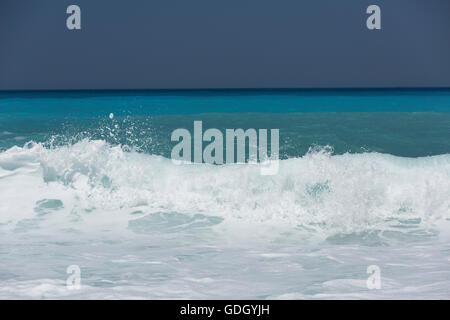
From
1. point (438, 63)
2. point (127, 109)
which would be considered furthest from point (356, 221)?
point (438, 63)

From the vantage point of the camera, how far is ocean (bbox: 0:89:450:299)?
2.42 metres

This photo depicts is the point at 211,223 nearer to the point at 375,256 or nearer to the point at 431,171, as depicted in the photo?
the point at 375,256

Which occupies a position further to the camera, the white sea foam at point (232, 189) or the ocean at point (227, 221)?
the white sea foam at point (232, 189)

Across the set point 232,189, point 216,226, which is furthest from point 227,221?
point 232,189

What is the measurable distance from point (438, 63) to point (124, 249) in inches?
348

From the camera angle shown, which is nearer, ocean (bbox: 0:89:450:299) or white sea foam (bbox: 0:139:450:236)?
ocean (bbox: 0:89:450:299)

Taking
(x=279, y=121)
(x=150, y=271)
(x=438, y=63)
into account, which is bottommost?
(x=150, y=271)

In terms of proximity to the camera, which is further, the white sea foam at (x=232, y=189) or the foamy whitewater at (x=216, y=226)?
the white sea foam at (x=232, y=189)

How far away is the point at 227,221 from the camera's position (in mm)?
3576

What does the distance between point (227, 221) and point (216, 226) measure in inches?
5.6

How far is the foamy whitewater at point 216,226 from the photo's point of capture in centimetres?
242

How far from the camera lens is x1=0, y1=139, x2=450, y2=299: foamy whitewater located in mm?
2418

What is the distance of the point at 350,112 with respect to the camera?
29.5 feet

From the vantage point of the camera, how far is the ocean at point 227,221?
2.42 meters
